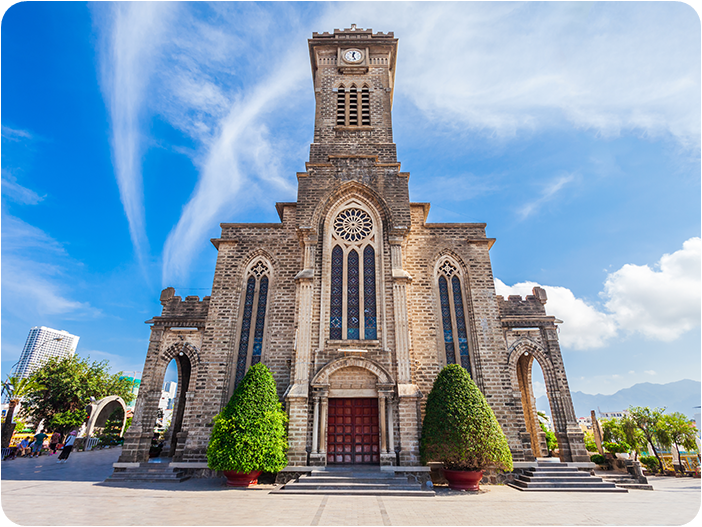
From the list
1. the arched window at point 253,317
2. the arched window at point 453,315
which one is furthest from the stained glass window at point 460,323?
the arched window at point 253,317

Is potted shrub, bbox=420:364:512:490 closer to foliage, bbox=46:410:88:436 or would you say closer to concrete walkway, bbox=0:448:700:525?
concrete walkway, bbox=0:448:700:525

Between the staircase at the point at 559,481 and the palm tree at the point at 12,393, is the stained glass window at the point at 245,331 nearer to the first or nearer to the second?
the staircase at the point at 559,481

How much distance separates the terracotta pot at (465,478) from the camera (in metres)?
12.0

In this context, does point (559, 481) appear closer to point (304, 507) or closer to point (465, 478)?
point (465, 478)

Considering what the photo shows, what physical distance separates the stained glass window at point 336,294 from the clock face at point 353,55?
40.7 ft

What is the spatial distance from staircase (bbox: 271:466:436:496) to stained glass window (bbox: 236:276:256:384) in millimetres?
5007

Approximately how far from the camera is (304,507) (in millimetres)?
9094

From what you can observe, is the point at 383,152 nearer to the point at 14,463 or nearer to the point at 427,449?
the point at 427,449

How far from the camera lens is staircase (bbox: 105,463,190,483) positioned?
43.0 ft

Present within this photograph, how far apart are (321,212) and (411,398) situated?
28.2 feet

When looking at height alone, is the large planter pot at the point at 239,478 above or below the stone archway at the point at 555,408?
below

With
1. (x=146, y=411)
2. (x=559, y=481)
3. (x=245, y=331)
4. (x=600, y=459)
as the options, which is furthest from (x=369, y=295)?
(x=600, y=459)

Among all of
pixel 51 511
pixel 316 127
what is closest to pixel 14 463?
pixel 51 511

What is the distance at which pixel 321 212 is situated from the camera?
17.0 m
